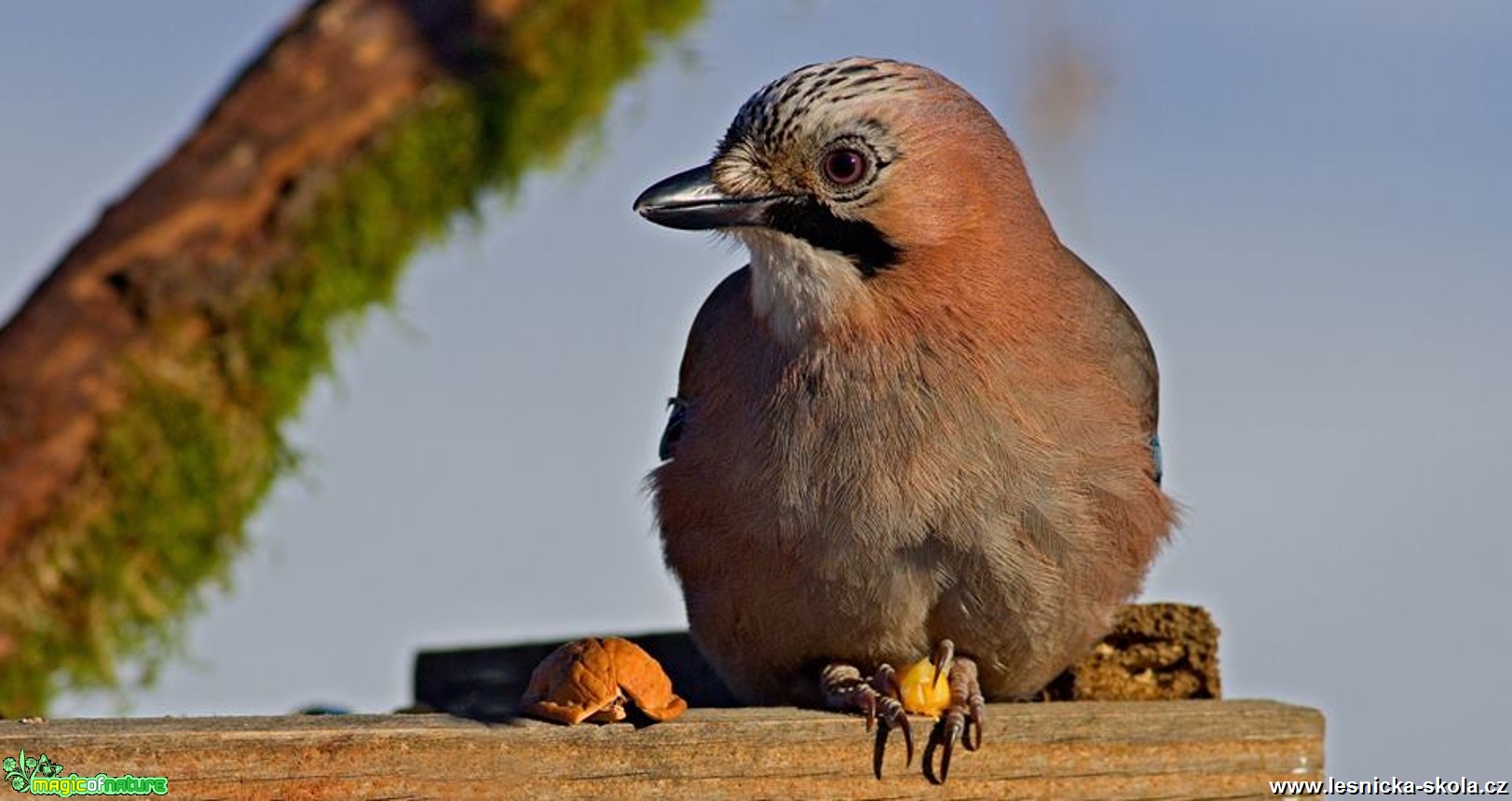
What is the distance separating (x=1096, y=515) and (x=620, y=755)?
4.25 feet

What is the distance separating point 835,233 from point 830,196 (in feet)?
0.24

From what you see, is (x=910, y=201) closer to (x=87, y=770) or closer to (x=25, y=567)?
(x=87, y=770)

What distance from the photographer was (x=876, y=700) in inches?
144

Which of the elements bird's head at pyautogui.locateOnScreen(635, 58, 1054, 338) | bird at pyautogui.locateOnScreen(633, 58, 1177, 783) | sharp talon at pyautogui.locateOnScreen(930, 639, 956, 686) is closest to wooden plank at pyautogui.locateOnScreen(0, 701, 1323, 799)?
sharp talon at pyautogui.locateOnScreen(930, 639, 956, 686)

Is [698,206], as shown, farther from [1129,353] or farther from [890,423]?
[1129,353]

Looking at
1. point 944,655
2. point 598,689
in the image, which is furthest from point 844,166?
point 598,689

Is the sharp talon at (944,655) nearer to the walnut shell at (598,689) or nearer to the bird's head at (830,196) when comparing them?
the bird's head at (830,196)

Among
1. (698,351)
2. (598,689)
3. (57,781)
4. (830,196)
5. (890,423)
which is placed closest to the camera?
(57,781)

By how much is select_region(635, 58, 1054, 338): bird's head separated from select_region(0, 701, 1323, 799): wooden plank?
0.92 meters

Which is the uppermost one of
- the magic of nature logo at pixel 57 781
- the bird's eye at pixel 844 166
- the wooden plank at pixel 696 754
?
the bird's eye at pixel 844 166

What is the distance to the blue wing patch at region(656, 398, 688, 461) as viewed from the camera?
14.9 feet

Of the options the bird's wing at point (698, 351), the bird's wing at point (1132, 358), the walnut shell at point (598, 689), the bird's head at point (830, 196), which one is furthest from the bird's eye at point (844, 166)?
the walnut shell at point (598, 689)

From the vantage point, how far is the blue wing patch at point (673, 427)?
454cm

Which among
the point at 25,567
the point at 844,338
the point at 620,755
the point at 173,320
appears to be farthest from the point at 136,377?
the point at 620,755
